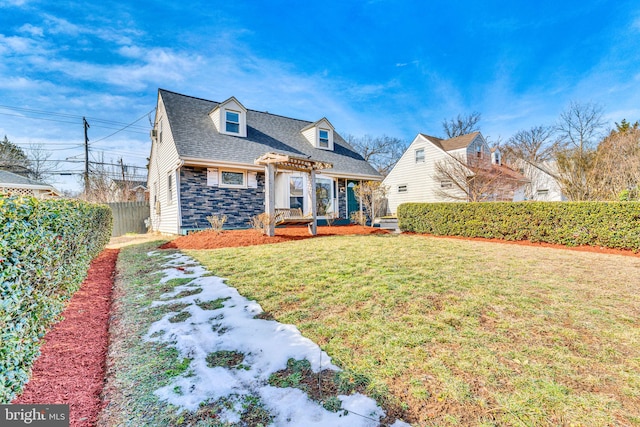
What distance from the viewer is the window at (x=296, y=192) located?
39.1ft

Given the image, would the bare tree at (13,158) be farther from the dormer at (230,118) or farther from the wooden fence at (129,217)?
the dormer at (230,118)

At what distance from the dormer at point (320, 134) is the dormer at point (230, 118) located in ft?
12.0

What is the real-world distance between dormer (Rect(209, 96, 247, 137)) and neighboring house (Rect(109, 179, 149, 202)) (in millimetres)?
15790

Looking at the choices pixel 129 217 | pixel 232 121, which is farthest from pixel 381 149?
pixel 129 217

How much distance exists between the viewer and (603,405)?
157 cm

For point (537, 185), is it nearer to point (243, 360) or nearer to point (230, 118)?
point (230, 118)

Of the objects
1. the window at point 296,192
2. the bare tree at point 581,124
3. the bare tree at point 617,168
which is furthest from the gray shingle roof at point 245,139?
the bare tree at point 581,124

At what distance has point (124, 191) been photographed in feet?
82.4

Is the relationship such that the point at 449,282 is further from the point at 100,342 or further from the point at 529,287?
the point at 100,342

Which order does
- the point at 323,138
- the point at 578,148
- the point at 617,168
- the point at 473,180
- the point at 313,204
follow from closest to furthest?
the point at 313,204 < the point at 617,168 < the point at 578,148 < the point at 323,138 < the point at 473,180

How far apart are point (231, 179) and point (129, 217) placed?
867 centimetres

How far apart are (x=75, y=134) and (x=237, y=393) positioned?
27099 millimetres

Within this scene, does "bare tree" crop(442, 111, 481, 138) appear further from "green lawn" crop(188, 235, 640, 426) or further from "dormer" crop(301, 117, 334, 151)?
"green lawn" crop(188, 235, 640, 426)

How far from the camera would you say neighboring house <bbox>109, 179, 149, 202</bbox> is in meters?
24.3
